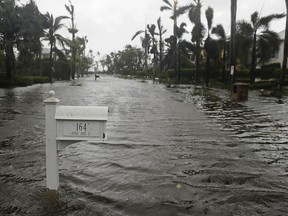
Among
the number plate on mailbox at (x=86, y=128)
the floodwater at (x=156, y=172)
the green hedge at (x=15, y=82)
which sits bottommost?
the floodwater at (x=156, y=172)

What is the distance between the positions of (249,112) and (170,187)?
8718 millimetres

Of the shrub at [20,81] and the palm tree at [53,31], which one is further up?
the palm tree at [53,31]

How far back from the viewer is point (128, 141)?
7.14 m

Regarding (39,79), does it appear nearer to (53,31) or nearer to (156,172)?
(53,31)

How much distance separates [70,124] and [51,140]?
0.32m

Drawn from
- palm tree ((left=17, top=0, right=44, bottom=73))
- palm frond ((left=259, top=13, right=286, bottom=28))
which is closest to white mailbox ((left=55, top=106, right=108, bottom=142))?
palm frond ((left=259, top=13, right=286, bottom=28))

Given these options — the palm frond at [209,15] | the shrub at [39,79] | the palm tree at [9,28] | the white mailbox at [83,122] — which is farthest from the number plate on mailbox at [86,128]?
the shrub at [39,79]

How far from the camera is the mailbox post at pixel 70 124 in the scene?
137 inches

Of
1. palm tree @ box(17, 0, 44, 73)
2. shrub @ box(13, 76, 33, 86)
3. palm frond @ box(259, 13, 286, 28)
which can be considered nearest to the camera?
palm frond @ box(259, 13, 286, 28)

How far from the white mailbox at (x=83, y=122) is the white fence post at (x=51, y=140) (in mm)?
72

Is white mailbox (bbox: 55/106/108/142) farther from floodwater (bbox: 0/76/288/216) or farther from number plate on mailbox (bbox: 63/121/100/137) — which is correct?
floodwater (bbox: 0/76/288/216)

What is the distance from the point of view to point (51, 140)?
3646mm

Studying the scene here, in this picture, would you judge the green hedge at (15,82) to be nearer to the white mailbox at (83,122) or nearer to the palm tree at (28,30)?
the palm tree at (28,30)

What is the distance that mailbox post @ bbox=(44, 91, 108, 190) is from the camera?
3490 millimetres
